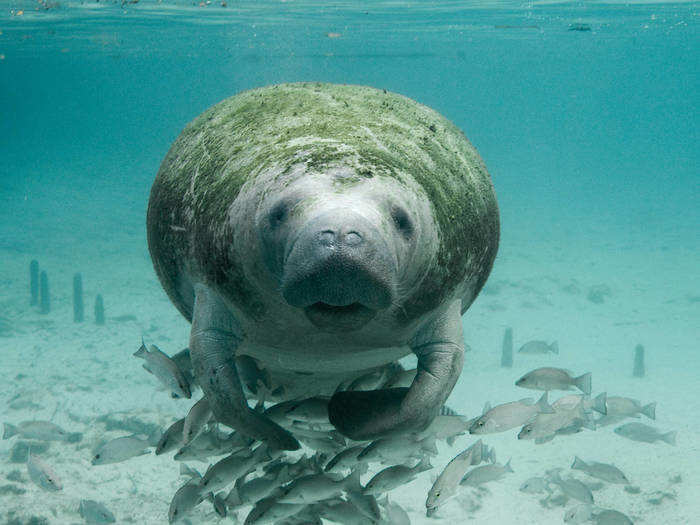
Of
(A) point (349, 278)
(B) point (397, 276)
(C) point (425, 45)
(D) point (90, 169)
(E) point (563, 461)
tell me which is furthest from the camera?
(D) point (90, 169)

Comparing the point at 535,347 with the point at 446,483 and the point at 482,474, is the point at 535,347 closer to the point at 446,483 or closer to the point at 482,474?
the point at 482,474

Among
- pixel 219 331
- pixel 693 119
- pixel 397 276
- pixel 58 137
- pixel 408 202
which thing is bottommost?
pixel 58 137

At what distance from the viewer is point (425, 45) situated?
41375 mm

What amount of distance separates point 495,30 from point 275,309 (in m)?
33.7

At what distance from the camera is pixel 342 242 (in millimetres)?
2219

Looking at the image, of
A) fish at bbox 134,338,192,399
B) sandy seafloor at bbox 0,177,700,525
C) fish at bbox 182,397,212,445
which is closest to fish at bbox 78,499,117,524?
sandy seafloor at bbox 0,177,700,525

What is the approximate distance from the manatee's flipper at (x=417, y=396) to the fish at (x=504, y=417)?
208cm

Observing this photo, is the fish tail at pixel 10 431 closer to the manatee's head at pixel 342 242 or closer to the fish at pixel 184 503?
the fish at pixel 184 503

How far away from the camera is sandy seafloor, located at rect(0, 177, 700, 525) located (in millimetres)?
9531

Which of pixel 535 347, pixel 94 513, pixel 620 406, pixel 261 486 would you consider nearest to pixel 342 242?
pixel 261 486

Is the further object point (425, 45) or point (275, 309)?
point (425, 45)

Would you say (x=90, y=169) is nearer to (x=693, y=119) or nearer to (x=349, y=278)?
(x=349, y=278)

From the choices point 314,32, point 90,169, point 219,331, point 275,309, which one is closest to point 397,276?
point 275,309

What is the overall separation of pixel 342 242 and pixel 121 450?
13.3 feet
